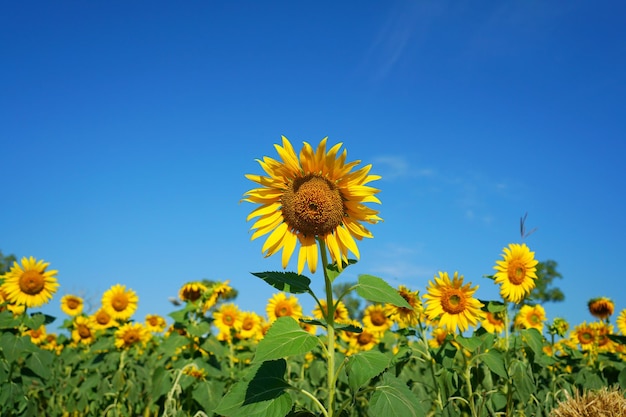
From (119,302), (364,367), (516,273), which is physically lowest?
(364,367)

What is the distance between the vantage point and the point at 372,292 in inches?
108

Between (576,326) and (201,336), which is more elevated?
(576,326)

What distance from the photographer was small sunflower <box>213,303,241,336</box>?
7.82 metres

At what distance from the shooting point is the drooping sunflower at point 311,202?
299 cm

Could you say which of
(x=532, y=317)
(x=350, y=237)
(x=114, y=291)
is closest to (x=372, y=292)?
(x=350, y=237)

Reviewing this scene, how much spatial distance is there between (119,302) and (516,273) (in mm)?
6592

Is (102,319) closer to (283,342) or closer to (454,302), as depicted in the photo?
(454,302)

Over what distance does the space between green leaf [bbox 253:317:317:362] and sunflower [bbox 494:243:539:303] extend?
263cm

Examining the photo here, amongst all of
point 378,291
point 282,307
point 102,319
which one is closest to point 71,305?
point 102,319

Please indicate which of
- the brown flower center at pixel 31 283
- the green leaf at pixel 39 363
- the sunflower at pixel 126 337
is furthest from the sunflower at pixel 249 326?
the brown flower center at pixel 31 283

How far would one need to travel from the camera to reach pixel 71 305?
10.6 metres

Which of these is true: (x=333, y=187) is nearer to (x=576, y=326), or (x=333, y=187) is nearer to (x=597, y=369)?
(x=597, y=369)

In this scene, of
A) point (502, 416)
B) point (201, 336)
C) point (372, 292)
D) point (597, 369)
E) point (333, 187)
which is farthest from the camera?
point (597, 369)

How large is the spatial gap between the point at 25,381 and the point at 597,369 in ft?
22.3
